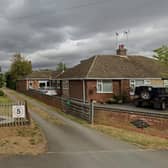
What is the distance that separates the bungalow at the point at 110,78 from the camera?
86.0 ft

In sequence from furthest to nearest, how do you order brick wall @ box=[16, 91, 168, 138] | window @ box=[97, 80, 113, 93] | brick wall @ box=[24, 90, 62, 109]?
window @ box=[97, 80, 113, 93] < brick wall @ box=[24, 90, 62, 109] < brick wall @ box=[16, 91, 168, 138]

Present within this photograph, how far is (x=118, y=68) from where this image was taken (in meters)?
29.0

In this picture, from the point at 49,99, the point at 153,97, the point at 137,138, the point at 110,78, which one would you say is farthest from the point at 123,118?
the point at 49,99

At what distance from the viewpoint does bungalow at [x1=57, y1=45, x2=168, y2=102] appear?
26.2 meters

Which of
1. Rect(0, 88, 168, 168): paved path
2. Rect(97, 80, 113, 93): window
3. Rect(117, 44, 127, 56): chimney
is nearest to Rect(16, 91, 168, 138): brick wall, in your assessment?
Rect(0, 88, 168, 168): paved path

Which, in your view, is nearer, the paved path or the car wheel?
the paved path

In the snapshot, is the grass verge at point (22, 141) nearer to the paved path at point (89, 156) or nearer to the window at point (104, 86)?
the paved path at point (89, 156)

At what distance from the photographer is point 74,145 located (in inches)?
381

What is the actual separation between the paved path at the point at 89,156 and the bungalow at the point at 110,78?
1501 cm

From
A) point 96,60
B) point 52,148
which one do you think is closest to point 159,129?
point 52,148

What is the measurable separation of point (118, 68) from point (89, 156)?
70.7 ft

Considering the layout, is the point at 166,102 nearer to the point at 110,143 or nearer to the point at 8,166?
the point at 110,143

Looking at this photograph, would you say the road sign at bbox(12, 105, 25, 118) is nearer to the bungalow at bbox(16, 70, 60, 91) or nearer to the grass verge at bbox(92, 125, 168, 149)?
the grass verge at bbox(92, 125, 168, 149)

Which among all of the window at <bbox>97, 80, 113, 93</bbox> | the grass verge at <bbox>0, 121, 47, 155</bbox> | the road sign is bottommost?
the grass verge at <bbox>0, 121, 47, 155</bbox>
